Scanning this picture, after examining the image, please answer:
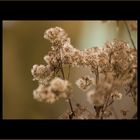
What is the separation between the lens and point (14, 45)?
2.14 m

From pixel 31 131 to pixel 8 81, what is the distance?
12.9 inches

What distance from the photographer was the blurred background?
2080 mm

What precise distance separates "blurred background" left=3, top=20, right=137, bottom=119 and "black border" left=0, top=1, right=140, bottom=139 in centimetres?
4

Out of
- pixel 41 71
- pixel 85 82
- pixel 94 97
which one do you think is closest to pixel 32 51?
pixel 41 71

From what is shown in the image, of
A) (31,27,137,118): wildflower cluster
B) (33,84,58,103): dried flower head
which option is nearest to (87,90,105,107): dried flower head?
(31,27,137,118): wildflower cluster

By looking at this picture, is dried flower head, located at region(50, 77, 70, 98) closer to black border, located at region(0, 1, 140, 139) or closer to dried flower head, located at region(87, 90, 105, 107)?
dried flower head, located at region(87, 90, 105, 107)

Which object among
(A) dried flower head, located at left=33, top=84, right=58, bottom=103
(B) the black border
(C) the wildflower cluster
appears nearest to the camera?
(A) dried flower head, located at left=33, top=84, right=58, bottom=103

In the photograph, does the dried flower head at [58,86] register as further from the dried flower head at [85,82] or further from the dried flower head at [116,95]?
the dried flower head at [116,95]
